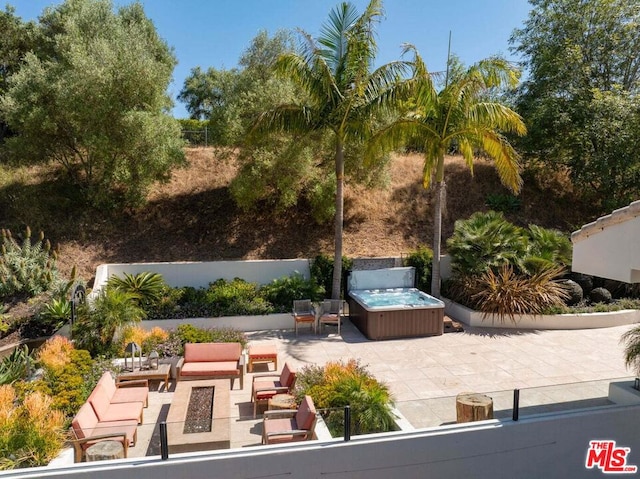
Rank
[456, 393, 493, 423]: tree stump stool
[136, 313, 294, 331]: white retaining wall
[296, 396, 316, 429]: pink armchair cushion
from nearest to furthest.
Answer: [296, 396, 316, 429]: pink armchair cushion < [456, 393, 493, 423]: tree stump stool < [136, 313, 294, 331]: white retaining wall

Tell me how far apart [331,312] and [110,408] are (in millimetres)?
6968

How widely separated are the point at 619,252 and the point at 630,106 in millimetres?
12482

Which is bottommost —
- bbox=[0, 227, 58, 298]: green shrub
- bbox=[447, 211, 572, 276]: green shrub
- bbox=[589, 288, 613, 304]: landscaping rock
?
bbox=[589, 288, 613, 304]: landscaping rock

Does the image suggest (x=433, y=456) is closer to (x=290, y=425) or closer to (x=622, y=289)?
(x=290, y=425)

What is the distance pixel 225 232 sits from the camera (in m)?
17.1

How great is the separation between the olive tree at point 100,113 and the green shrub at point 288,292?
6196mm

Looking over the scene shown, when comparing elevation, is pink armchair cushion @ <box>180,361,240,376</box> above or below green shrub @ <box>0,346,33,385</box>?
below

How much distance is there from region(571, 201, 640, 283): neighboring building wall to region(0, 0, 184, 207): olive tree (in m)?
13.0

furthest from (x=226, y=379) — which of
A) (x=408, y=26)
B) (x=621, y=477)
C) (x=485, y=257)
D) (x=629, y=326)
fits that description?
(x=408, y=26)

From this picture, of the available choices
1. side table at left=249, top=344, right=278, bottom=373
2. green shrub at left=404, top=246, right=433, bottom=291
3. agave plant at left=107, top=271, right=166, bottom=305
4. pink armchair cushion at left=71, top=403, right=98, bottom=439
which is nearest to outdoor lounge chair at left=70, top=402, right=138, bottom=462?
pink armchair cushion at left=71, top=403, right=98, bottom=439

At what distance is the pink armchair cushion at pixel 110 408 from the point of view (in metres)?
6.68

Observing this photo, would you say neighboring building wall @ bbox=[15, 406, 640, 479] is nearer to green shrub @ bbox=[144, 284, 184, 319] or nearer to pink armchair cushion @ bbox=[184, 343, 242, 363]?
pink armchair cushion @ bbox=[184, 343, 242, 363]

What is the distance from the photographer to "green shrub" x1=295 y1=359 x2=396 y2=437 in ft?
20.4

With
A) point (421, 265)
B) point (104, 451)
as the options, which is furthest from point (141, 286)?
point (421, 265)
